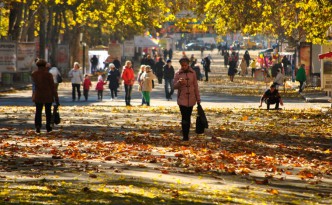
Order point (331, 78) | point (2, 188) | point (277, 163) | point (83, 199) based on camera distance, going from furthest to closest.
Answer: point (331, 78)
point (277, 163)
point (2, 188)
point (83, 199)

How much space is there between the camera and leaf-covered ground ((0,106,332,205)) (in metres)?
12.9

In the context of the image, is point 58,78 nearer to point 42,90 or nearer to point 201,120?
point 42,90

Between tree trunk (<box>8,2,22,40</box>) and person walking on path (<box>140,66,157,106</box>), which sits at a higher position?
tree trunk (<box>8,2,22,40</box>)

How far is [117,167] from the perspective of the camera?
16.6 m

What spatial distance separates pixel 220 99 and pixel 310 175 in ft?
114

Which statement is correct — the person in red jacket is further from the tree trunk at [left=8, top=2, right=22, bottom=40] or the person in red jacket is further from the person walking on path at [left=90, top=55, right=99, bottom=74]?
the person walking on path at [left=90, top=55, right=99, bottom=74]

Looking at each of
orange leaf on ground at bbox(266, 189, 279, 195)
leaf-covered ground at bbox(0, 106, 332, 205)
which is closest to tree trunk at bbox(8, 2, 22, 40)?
leaf-covered ground at bbox(0, 106, 332, 205)

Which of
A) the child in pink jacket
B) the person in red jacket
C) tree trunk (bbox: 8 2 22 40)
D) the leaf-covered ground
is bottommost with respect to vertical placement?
the leaf-covered ground

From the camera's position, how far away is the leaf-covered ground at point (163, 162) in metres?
12.9

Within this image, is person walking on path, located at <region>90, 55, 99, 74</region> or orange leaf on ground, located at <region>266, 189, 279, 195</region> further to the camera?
person walking on path, located at <region>90, 55, 99, 74</region>

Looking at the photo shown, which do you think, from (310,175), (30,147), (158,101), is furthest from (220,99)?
(310,175)

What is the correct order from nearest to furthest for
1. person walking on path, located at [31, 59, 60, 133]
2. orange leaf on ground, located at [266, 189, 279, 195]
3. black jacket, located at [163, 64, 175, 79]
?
orange leaf on ground, located at [266, 189, 279, 195] → person walking on path, located at [31, 59, 60, 133] → black jacket, located at [163, 64, 175, 79]

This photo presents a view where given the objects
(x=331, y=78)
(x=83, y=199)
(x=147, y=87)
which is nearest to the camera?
(x=83, y=199)

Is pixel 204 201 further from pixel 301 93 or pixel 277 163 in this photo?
pixel 301 93
